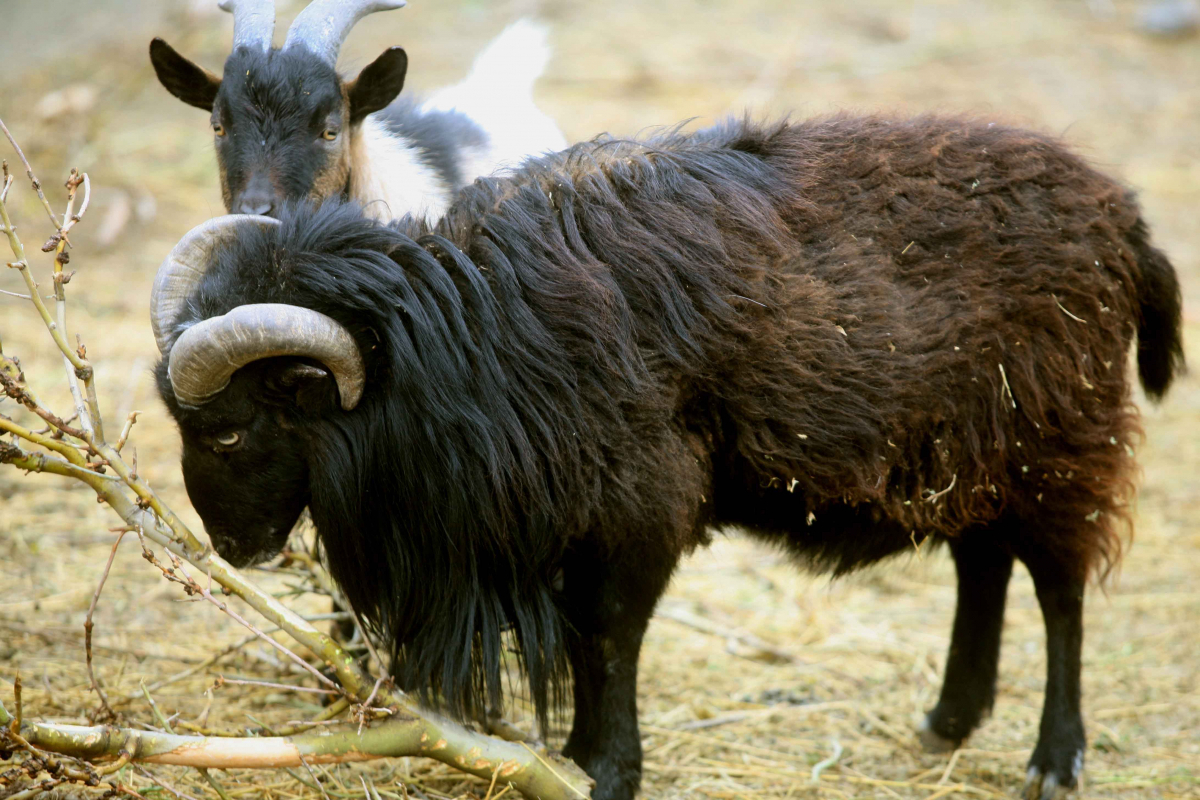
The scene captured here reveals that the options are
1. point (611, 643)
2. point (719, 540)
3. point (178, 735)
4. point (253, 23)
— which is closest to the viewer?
point (178, 735)

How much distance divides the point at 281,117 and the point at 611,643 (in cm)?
277

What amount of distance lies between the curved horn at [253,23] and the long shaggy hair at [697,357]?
2208mm

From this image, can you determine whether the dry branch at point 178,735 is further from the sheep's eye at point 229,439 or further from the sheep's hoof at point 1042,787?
the sheep's hoof at point 1042,787

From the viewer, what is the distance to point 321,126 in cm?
490

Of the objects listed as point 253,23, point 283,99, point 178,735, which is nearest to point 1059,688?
point 178,735

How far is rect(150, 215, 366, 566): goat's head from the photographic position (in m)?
2.88

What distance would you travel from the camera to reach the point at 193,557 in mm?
2945

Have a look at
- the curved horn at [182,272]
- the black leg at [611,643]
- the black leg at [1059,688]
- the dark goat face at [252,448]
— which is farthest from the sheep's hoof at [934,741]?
the curved horn at [182,272]

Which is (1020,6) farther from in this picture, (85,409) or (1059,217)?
(85,409)

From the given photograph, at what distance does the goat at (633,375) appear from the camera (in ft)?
10.2

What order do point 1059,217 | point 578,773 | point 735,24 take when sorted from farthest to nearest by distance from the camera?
→ point 735,24
point 1059,217
point 578,773

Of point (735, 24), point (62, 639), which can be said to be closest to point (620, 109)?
point (735, 24)

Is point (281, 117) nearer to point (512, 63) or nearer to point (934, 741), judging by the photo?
point (512, 63)

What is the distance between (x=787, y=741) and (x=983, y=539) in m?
1.10
